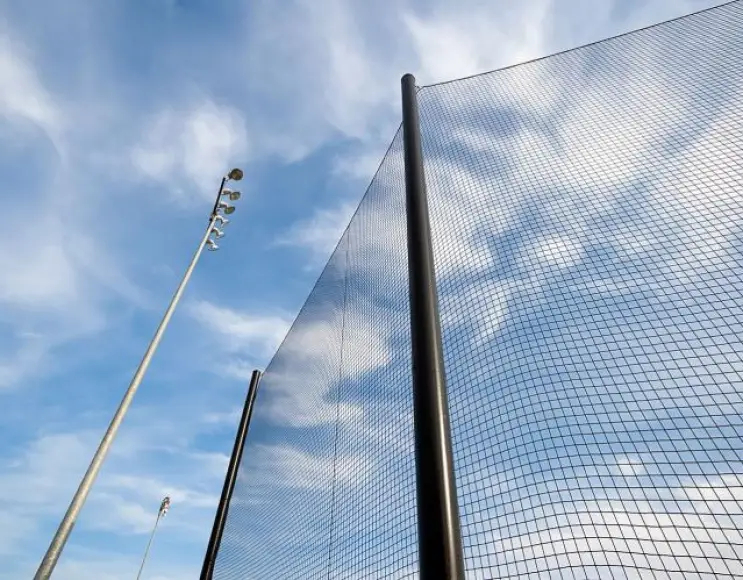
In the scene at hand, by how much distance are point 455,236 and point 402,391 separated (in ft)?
5.31

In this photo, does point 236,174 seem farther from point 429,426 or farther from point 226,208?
point 429,426

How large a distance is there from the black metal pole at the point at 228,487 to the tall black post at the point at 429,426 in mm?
6468

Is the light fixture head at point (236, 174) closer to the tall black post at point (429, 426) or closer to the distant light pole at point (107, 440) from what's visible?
the distant light pole at point (107, 440)

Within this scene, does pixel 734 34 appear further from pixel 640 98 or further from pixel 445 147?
pixel 445 147

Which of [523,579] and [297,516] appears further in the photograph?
[297,516]

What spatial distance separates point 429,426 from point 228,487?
6.66 m

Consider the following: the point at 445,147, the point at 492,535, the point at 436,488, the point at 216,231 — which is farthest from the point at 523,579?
the point at 216,231

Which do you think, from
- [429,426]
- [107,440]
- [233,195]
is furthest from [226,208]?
[429,426]

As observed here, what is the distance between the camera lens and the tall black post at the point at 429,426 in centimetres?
124

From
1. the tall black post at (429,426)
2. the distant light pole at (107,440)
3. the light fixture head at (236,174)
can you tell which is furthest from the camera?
the light fixture head at (236,174)

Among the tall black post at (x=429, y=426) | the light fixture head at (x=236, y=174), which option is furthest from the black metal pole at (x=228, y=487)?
the tall black post at (x=429, y=426)

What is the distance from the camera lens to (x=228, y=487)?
6.93 meters

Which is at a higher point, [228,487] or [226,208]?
[226,208]

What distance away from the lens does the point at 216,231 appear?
5.84 m
